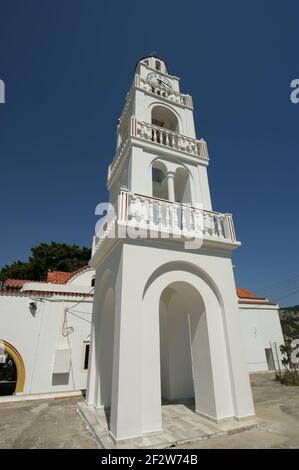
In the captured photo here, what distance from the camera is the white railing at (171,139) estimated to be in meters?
8.15

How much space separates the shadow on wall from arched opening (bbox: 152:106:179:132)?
12145 millimetres

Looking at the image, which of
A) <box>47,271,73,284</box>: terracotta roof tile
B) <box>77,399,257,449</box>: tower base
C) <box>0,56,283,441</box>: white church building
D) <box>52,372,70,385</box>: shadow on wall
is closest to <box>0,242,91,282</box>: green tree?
<box>47,271,73,284</box>: terracotta roof tile

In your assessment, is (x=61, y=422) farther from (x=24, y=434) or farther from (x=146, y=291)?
(x=146, y=291)

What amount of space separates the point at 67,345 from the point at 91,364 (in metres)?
4.14

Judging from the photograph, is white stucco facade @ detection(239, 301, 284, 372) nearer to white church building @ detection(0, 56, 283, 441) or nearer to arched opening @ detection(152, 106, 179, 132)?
white church building @ detection(0, 56, 283, 441)

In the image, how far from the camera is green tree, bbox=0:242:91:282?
87.2ft

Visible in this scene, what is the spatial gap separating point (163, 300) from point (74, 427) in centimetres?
436

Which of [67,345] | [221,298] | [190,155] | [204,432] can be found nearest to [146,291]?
[221,298]

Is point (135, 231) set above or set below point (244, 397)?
above

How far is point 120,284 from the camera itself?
488cm

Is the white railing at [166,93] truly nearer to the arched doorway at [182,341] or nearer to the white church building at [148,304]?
the white church building at [148,304]

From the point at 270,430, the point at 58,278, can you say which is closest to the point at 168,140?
the point at 270,430
